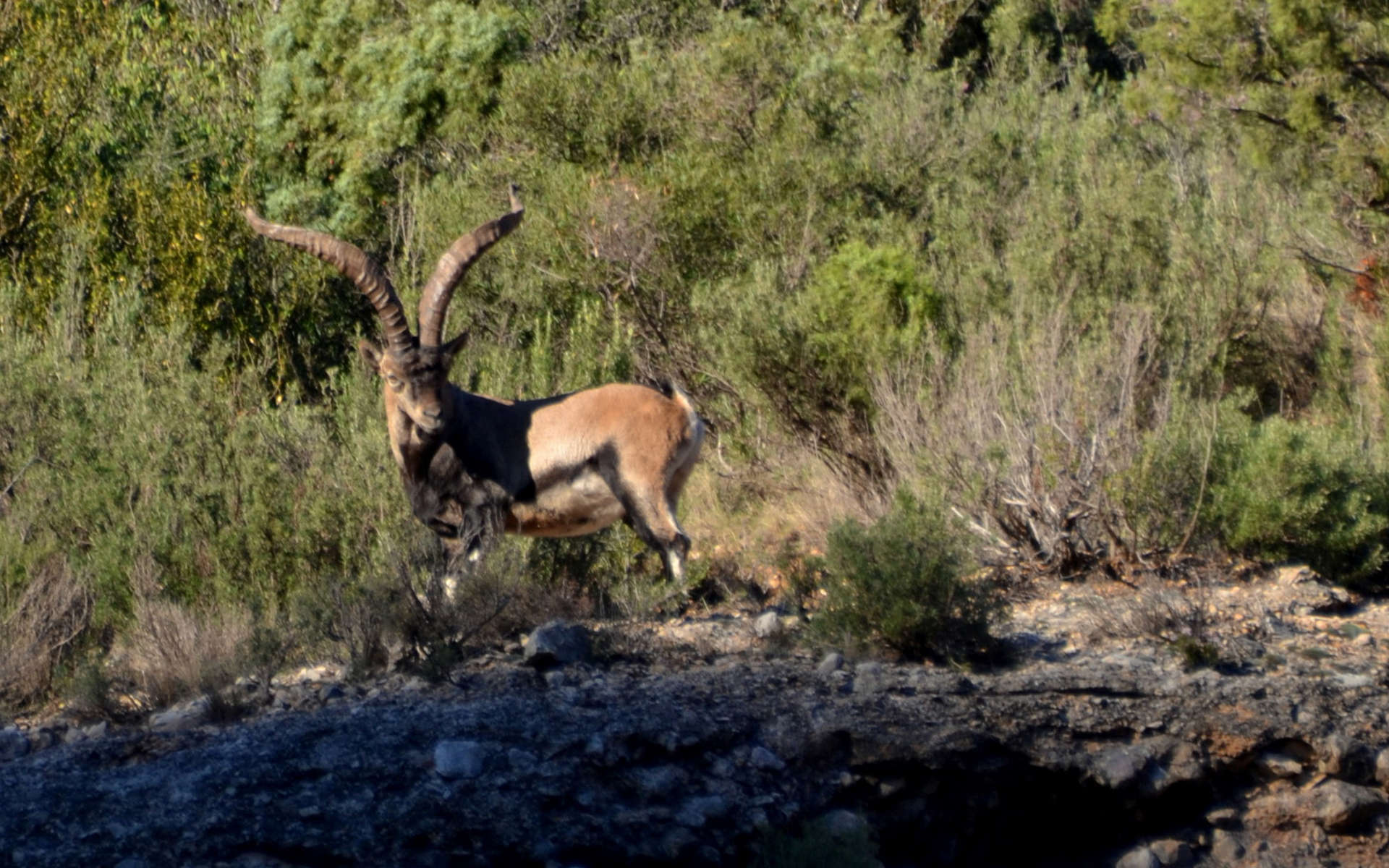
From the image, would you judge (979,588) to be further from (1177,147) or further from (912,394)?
(1177,147)

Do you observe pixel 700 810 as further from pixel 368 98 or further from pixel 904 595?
pixel 368 98

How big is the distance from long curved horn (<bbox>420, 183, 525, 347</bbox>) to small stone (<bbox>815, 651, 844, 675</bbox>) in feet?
11.1

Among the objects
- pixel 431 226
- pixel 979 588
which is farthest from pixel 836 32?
pixel 979 588

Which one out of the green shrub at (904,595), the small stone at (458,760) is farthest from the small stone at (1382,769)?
the small stone at (458,760)

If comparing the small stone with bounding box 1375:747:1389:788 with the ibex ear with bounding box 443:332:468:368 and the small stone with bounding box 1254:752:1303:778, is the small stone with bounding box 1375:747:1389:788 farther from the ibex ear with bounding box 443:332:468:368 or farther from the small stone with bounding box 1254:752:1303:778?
the ibex ear with bounding box 443:332:468:368

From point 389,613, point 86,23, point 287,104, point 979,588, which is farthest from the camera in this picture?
point 287,104

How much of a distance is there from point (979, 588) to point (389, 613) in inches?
110

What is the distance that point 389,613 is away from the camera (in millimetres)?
6953

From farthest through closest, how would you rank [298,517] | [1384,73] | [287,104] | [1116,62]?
[1116,62], [287,104], [1384,73], [298,517]

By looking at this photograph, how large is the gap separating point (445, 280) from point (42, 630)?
9.63 feet

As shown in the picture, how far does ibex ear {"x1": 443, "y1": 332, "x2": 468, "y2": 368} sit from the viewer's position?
29.9 ft

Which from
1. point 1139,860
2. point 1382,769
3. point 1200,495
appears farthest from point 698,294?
point 1139,860

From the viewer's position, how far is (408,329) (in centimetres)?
906

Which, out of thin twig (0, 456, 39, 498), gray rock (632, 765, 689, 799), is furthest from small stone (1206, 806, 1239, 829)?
thin twig (0, 456, 39, 498)
